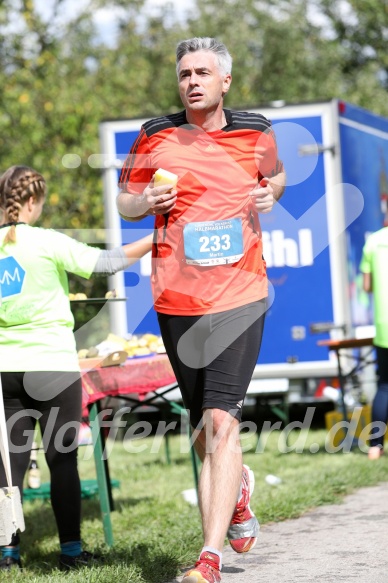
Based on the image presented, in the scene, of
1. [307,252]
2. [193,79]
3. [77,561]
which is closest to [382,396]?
[307,252]

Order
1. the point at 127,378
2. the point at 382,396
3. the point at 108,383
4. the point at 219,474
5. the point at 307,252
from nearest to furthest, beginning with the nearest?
the point at 219,474
the point at 108,383
the point at 127,378
the point at 382,396
the point at 307,252

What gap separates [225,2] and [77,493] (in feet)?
79.8

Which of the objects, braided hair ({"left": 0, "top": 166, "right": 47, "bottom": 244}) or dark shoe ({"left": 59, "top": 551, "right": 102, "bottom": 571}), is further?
braided hair ({"left": 0, "top": 166, "right": 47, "bottom": 244})

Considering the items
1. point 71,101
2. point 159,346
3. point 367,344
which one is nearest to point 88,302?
point 159,346

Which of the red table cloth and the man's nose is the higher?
the man's nose

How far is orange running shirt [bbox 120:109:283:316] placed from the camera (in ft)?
14.0

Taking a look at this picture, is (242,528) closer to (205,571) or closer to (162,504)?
(205,571)

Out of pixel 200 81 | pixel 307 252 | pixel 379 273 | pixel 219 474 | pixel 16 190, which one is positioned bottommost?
pixel 219 474

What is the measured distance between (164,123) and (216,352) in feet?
3.03

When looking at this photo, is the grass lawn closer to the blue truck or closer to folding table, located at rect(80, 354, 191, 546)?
folding table, located at rect(80, 354, 191, 546)

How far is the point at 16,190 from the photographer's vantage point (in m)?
5.04

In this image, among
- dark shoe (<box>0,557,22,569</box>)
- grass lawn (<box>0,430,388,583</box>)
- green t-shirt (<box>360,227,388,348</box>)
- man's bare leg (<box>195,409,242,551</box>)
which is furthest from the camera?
green t-shirt (<box>360,227,388,348</box>)

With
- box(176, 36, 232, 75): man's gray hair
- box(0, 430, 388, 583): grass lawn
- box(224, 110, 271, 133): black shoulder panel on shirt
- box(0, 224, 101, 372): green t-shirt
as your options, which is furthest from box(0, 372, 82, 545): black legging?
box(176, 36, 232, 75): man's gray hair

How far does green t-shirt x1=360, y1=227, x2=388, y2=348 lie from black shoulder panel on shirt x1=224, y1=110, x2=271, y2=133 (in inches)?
171
